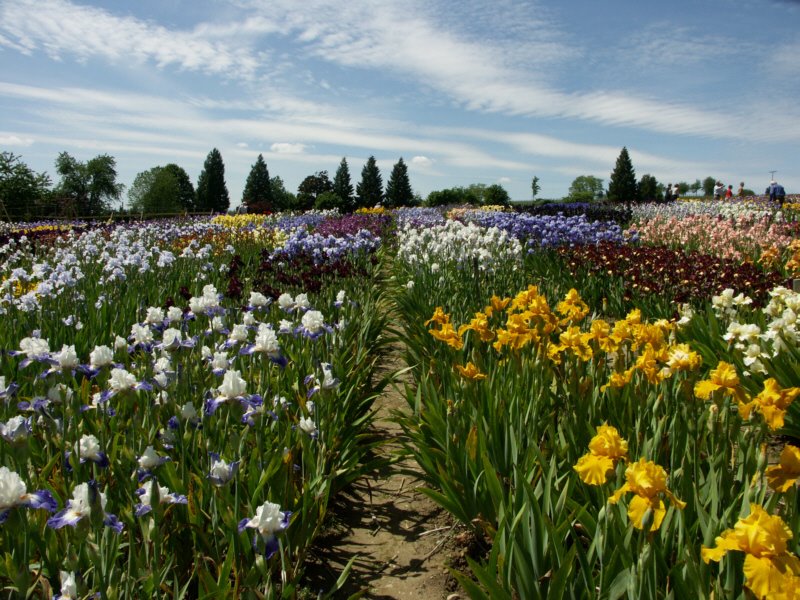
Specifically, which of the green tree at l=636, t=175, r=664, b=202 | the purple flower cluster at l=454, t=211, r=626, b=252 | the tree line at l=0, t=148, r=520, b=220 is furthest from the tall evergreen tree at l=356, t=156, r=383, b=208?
the purple flower cluster at l=454, t=211, r=626, b=252

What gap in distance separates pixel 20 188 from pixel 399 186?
29596mm

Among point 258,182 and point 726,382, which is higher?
point 258,182

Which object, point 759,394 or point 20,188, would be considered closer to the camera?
point 759,394

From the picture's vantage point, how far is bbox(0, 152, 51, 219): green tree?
31.8 meters

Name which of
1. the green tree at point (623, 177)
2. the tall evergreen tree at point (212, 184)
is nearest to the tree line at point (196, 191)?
the tall evergreen tree at point (212, 184)

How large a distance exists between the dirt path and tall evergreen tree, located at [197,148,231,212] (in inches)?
2576

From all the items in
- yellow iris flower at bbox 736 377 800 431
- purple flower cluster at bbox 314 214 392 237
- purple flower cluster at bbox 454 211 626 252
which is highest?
purple flower cluster at bbox 314 214 392 237

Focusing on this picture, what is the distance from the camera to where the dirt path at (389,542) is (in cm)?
260

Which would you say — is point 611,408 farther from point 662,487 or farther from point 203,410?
point 203,410

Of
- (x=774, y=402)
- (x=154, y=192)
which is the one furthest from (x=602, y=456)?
(x=154, y=192)

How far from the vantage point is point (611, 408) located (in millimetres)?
3094

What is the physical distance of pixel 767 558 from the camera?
1249 mm

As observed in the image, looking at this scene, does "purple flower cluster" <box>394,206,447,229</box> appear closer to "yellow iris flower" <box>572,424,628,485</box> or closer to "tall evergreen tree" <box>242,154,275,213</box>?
"yellow iris flower" <box>572,424,628,485</box>

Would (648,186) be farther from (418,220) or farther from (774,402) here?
(774,402)
